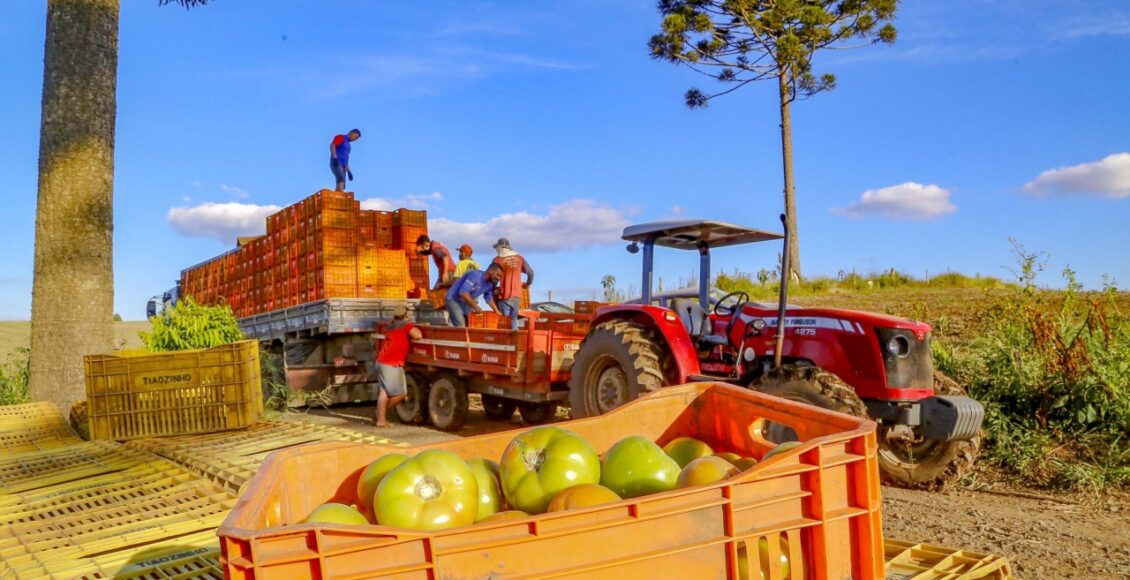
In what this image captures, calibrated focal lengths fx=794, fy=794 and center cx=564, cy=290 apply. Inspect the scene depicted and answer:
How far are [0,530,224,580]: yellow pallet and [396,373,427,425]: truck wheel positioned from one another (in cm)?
690

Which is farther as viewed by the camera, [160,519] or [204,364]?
[204,364]

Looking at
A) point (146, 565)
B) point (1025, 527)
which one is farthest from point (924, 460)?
point (146, 565)

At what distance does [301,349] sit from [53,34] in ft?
18.3

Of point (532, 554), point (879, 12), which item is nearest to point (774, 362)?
point (532, 554)

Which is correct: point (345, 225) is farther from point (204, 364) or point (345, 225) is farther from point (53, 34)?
point (204, 364)

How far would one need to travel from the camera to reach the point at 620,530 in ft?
5.76

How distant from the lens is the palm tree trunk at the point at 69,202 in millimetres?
8289

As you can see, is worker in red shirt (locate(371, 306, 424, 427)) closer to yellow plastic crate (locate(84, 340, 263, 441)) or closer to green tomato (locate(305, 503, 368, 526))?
yellow plastic crate (locate(84, 340, 263, 441))

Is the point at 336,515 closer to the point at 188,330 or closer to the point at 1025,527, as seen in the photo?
the point at 1025,527

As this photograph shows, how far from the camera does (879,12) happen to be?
1970cm

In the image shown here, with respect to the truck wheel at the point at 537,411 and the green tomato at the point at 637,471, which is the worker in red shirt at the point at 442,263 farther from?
the green tomato at the point at 637,471

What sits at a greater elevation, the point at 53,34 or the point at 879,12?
the point at 879,12

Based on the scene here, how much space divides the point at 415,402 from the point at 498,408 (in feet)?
3.61

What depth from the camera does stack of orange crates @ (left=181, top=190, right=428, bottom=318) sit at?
12.1m
